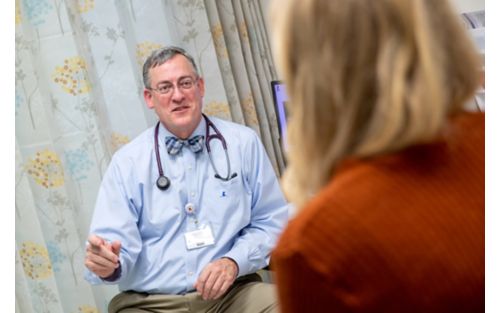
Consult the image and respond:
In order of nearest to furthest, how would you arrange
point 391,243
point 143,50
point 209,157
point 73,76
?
point 391,243
point 209,157
point 73,76
point 143,50

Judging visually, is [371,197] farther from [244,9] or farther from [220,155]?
[244,9]

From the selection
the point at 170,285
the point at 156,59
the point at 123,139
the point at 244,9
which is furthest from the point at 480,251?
the point at 244,9

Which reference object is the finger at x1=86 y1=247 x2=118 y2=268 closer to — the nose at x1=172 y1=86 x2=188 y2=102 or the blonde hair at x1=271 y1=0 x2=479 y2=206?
the nose at x1=172 y1=86 x2=188 y2=102

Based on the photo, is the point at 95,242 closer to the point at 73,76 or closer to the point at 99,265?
the point at 99,265

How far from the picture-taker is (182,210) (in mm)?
2174

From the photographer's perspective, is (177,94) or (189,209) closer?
(189,209)

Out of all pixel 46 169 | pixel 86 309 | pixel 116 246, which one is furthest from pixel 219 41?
pixel 86 309

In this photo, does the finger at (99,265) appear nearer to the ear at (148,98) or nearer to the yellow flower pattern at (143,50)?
the ear at (148,98)

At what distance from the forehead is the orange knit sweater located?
1623mm

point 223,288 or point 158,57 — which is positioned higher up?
point 158,57

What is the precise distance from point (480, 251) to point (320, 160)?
0.77 ft

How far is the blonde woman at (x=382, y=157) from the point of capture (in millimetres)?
719

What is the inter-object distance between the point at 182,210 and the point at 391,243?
1.52 meters
